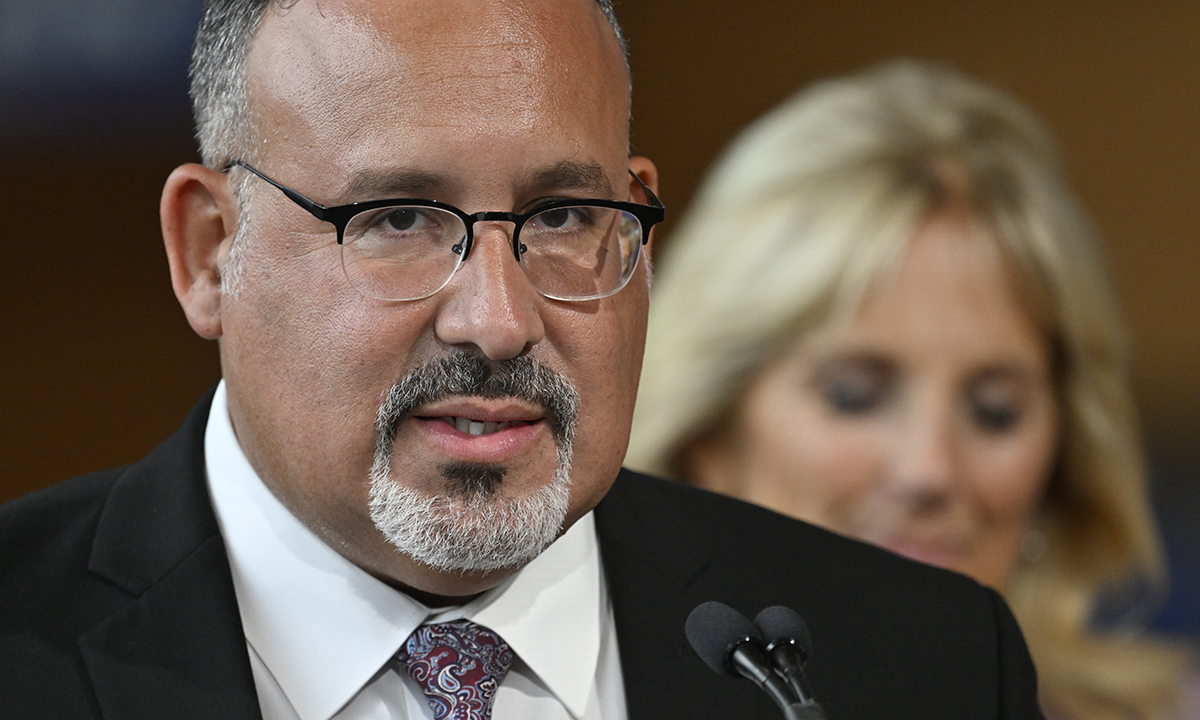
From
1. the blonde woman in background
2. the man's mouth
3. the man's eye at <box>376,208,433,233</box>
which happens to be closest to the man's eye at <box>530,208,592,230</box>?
the man's eye at <box>376,208,433,233</box>

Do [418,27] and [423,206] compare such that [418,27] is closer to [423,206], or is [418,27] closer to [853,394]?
[423,206]

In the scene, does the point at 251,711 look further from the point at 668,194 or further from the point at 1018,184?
the point at 1018,184

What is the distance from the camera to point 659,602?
1.91 metres

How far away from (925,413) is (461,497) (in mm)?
1889

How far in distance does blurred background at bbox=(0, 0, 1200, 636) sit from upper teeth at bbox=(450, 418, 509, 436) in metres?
1.82

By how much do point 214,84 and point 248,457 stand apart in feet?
1.61

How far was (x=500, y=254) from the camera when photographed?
156cm

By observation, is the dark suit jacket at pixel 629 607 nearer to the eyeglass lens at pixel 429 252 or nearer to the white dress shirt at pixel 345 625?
the white dress shirt at pixel 345 625

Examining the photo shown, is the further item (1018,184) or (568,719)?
(1018,184)

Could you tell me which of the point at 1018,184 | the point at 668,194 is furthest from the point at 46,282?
the point at 1018,184

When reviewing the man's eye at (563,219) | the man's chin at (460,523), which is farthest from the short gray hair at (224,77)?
the man's chin at (460,523)

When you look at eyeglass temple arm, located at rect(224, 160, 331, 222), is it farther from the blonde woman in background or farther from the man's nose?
the blonde woman in background

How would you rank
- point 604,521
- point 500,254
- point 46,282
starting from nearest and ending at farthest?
point 500,254 → point 604,521 → point 46,282

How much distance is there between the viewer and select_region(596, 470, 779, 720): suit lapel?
181cm
